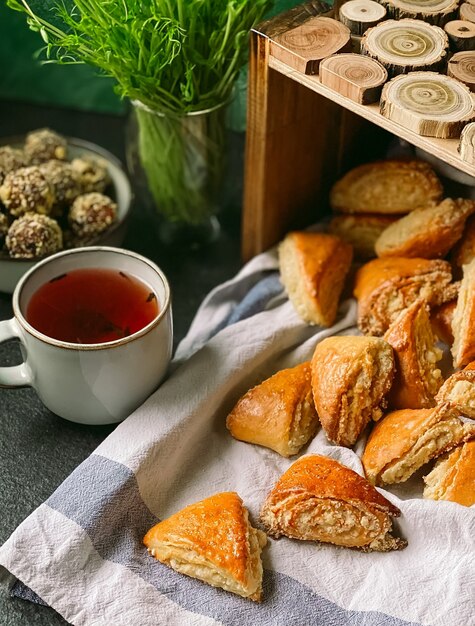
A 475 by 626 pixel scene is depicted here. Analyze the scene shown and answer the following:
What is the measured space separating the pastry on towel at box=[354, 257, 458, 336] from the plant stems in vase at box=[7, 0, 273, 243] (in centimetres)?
33

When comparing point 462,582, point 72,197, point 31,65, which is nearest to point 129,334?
point 72,197

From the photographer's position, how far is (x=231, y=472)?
3.22 ft

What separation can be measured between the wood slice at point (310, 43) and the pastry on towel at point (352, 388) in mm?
344

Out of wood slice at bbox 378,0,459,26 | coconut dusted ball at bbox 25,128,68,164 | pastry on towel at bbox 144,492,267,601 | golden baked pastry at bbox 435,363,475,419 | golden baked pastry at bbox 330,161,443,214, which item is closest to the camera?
pastry on towel at bbox 144,492,267,601

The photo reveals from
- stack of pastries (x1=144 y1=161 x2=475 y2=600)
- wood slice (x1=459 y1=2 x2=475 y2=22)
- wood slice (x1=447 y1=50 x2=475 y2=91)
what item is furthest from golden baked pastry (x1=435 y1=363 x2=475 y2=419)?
wood slice (x1=459 y1=2 x2=475 y2=22)

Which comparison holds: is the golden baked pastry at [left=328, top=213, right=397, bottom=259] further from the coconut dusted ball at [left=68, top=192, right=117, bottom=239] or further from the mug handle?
the mug handle

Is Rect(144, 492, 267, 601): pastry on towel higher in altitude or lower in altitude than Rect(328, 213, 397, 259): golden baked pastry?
lower

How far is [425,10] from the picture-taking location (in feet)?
3.46

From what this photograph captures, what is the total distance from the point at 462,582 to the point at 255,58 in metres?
0.67

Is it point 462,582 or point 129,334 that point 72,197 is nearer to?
point 129,334

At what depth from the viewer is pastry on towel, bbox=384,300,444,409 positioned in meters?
0.98

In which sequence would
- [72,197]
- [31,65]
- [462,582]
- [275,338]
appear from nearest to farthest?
1. [462,582]
2. [275,338]
3. [72,197]
4. [31,65]

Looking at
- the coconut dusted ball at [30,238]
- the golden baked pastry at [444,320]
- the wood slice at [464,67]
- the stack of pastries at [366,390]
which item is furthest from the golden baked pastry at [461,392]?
the coconut dusted ball at [30,238]

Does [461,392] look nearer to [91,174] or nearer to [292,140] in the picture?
[292,140]
